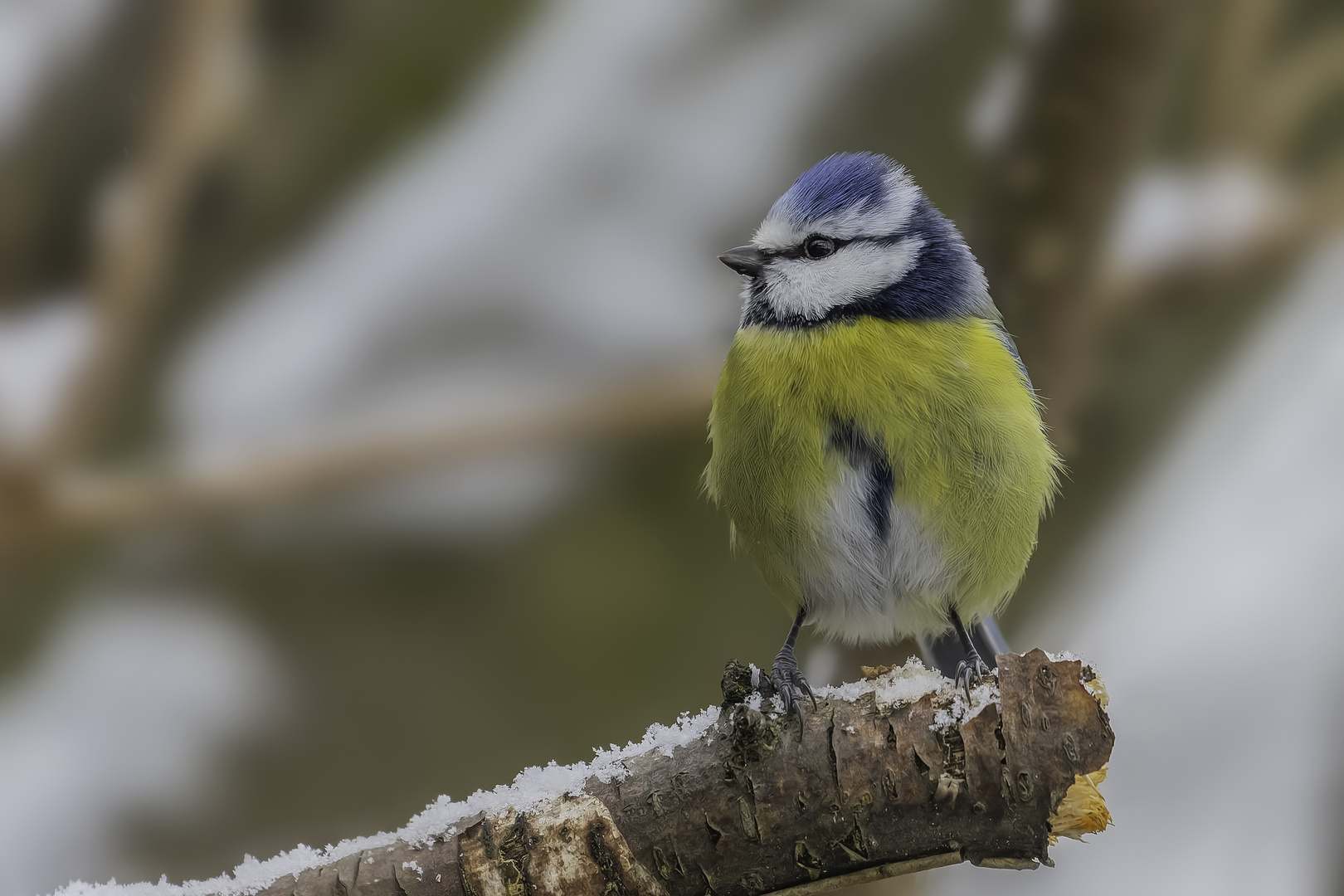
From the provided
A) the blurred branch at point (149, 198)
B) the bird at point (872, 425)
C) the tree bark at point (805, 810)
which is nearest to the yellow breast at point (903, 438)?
the bird at point (872, 425)

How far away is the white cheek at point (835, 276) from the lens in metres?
1.38

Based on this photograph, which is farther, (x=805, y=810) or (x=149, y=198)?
(x=149, y=198)

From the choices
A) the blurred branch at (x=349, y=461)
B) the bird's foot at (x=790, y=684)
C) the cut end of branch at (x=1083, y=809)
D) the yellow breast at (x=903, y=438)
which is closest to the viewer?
the cut end of branch at (x=1083, y=809)

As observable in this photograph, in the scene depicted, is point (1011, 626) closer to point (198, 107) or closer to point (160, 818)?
point (160, 818)

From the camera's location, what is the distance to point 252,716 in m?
1.94

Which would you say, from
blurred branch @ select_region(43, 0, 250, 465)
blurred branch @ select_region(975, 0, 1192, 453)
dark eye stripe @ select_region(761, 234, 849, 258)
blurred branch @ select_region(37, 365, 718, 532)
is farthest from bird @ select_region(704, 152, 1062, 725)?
blurred branch @ select_region(43, 0, 250, 465)

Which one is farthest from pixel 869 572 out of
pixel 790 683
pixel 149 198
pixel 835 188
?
pixel 149 198

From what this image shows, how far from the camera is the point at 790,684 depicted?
1.04 metres

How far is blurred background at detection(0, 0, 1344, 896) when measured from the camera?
179cm

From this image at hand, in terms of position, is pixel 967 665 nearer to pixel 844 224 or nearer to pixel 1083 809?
pixel 1083 809

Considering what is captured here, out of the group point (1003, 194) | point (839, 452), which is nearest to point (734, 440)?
point (839, 452)

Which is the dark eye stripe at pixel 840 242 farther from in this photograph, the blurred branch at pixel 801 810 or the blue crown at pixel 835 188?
the blurred branch at pixel 801 810

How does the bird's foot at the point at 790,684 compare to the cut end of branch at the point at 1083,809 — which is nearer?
the cut end of branch at the point at 1083,809

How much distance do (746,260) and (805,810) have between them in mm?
786
